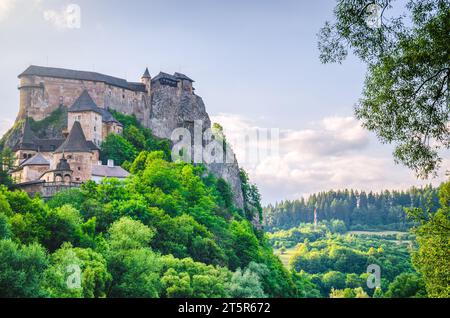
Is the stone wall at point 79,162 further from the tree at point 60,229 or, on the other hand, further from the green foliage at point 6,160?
the tree at point 60,229

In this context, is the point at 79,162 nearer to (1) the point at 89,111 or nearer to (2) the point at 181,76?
(1) the point at 89,111

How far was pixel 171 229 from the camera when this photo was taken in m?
54.9

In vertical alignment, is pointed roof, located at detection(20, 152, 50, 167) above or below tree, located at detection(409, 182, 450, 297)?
above

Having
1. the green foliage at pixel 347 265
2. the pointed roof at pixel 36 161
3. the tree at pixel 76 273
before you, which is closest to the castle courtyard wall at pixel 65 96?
the pointed roof at pixel 36 161

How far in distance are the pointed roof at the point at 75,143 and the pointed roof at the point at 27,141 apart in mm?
5210

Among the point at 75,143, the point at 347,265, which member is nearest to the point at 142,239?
the point at 75,143

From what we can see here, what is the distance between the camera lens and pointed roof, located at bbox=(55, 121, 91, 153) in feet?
202

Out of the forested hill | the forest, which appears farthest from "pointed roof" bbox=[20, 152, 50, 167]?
the forested hill

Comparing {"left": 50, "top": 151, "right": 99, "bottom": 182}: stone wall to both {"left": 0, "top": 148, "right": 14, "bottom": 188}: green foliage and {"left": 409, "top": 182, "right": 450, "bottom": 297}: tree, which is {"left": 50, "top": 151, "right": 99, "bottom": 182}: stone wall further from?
{"left": 409, "top": 182, "right": 450, "bottom": 297}: tree

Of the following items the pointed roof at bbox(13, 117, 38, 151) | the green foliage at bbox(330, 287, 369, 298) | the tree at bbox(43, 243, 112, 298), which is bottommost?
the green foliage at bbox(330, 287, 369, 298)

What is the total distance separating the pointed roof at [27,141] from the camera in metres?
67.4

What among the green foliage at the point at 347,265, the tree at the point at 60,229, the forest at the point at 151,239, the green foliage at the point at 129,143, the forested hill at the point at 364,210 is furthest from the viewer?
the forested hill at the point at 364,210

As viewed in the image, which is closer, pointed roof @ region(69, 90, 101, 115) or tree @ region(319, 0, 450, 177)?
tree @ region(319, 0, 450, 177)

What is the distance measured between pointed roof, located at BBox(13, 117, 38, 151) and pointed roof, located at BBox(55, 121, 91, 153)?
521cm
